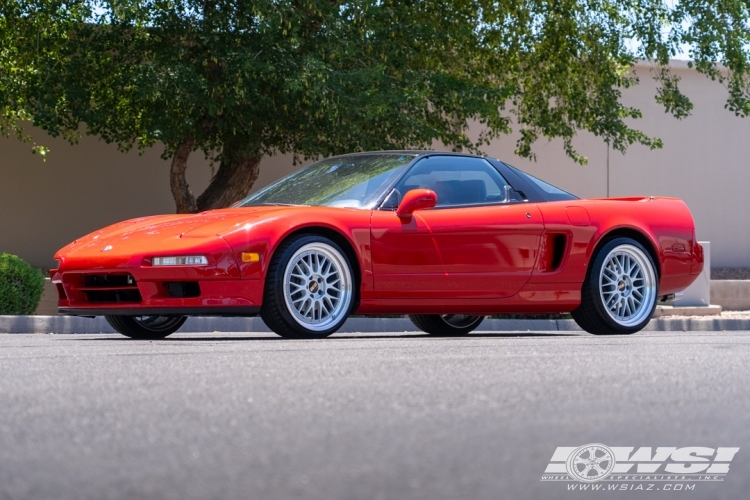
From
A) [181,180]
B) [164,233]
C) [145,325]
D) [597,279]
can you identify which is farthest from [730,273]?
[164,233]

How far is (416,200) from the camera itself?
817cm

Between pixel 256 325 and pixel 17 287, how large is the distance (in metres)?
2.88

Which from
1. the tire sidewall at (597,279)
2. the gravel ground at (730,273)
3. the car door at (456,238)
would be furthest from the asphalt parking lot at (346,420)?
the gravel ground at (730,273)

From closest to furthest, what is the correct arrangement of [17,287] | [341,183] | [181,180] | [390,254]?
[390,254] → [341,183] → [17,287] → [181,180]

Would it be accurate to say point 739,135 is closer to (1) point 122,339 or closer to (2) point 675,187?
(2) point 675,187

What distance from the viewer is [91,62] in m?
15.9

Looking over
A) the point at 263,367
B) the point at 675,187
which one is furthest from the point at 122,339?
the point at 675,187

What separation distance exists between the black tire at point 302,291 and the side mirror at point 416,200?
21.5 inches

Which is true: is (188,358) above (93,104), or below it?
below

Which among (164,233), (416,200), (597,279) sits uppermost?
(416,200)

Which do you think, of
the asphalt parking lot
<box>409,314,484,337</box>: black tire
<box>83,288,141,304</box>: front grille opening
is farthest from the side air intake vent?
<box>83,288,141,304</box>: front grille opening

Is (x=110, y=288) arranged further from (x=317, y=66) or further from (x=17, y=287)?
(x=317, y=66)

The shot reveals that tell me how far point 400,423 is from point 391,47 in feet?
40.3

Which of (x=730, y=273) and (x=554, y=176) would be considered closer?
(x=554, y=176)
